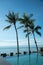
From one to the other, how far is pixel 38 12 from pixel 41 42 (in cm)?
779

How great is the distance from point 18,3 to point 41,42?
36.9ft

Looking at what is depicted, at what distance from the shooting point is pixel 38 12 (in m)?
18.2

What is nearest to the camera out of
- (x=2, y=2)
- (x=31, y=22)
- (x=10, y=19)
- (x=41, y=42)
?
(x=2, y=2)

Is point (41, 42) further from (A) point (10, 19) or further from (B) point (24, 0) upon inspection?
(B) point (24, 0)

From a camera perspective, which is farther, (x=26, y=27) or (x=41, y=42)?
(x=41, y=42)

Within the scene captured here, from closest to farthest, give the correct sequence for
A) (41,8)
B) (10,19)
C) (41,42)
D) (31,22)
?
(41,8) → (10,19) → (31,22) → (41,42)

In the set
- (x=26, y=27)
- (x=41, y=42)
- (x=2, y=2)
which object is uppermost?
(x=2, y=2)

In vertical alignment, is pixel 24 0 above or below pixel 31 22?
above

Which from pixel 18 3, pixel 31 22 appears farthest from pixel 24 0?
pixel 31 22

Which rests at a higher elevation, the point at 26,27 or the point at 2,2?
the point at 2,2

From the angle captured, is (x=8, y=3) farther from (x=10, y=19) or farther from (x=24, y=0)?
(x=10, y=19)

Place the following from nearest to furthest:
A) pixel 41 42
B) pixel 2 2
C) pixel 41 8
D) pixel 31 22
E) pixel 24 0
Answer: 1. pixel 2 2
2. pixel 24 0
3. pixel 41 8
4. pixel 31 22
5. pixel 41 42

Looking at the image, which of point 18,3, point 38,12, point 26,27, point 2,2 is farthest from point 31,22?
point 2,2

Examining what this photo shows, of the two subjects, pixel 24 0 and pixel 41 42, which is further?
pixel 41 42
